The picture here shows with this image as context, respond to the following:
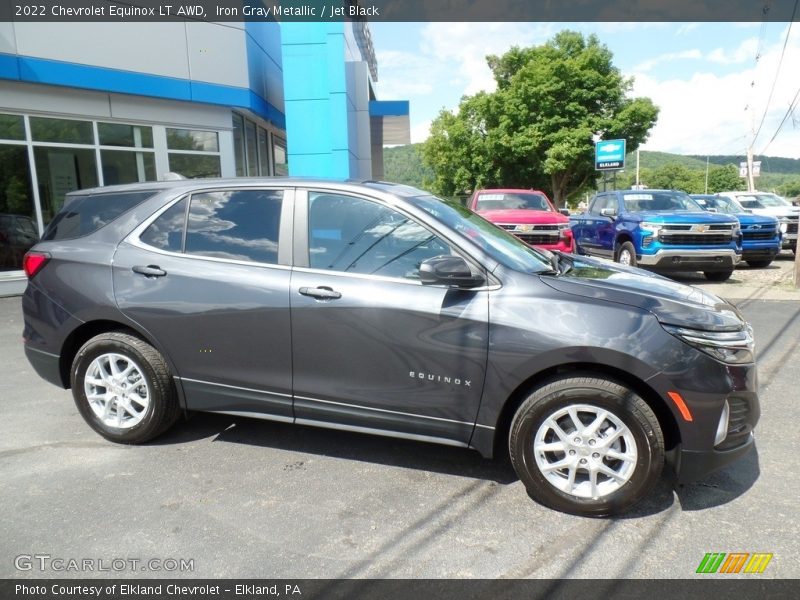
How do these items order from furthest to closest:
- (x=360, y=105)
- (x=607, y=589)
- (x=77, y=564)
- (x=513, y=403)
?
(x=360, y=105), (x=513, y=403), (x=77, y=564), (x=607, y=589)

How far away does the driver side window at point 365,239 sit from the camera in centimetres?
320

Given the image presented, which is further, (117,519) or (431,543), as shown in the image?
(117,519)

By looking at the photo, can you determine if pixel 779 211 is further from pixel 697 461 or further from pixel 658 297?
pixel 697 461

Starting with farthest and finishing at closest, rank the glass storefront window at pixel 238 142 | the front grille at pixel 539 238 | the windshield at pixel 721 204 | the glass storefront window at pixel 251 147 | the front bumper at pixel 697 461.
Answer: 1. the glass storefront window at pixel 251 147
2. the glass storefront window at pixel 238 142
3. the windshield at pixel 721 204
4. the front grille at pixel 539 238
5. the front bumper at pixel 697 461

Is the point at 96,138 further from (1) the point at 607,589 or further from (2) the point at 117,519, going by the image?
(1) the point at 607,589

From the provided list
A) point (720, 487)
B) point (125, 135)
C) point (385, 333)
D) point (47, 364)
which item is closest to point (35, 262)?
point (47, 364)

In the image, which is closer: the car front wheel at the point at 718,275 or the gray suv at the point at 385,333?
the gray suv at the point at 385,333

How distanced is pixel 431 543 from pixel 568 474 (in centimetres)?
81

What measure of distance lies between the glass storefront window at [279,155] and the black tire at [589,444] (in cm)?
1898

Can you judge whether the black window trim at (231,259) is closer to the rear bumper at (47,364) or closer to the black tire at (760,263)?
the rear bumper at (47,364)

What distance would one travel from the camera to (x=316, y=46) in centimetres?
1346

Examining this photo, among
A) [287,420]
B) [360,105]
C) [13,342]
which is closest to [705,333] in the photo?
[287,420]

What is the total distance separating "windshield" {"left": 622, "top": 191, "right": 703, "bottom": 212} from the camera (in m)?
11.2

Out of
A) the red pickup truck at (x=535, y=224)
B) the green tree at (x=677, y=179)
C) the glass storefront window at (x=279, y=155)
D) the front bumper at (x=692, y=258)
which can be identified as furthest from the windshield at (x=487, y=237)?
the green tree at (x=677, y=179)
